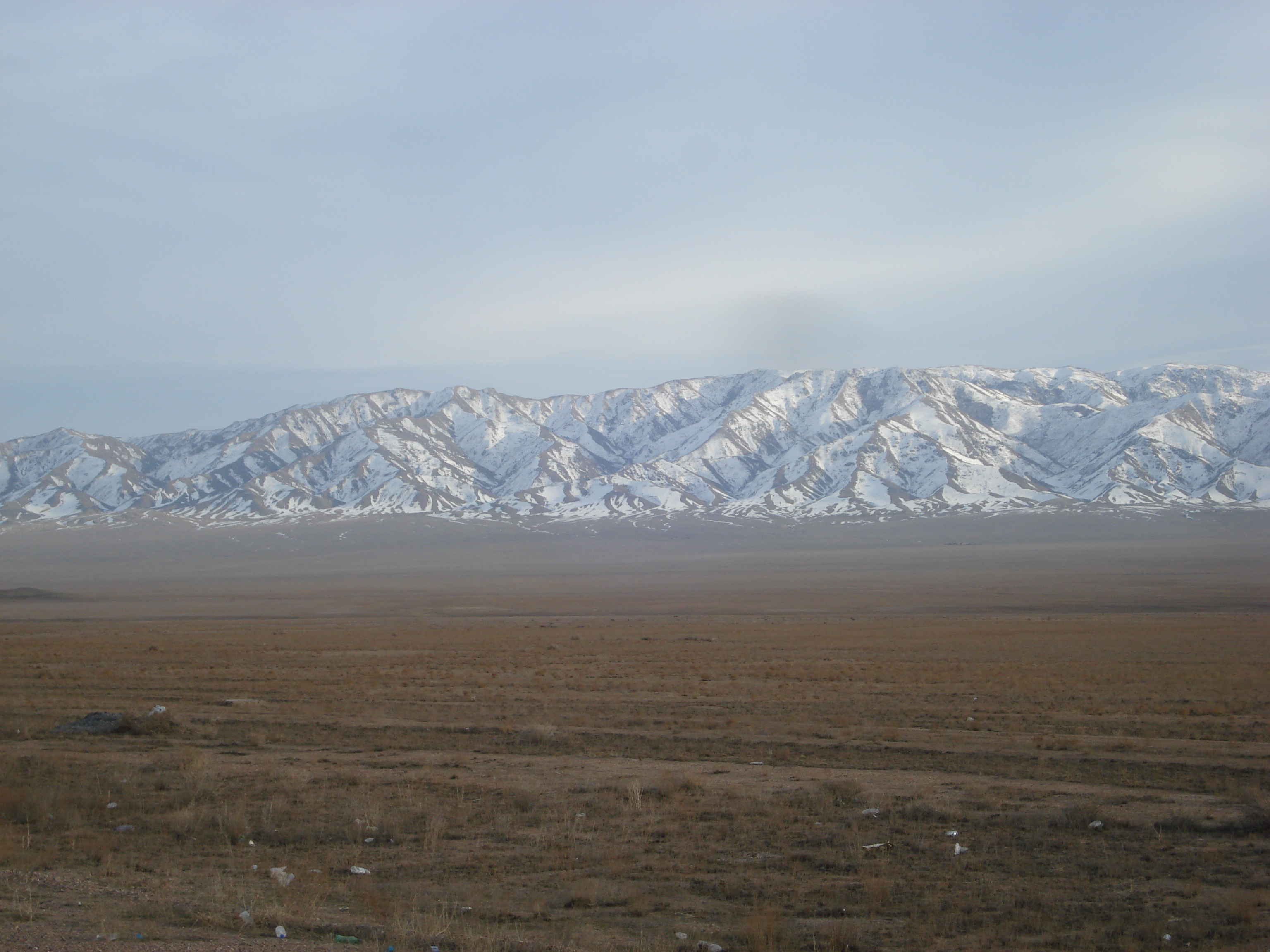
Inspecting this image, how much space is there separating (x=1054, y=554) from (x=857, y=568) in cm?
3482

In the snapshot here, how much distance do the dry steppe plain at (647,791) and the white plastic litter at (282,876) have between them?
103 mm

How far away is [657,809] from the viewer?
38.8 ft

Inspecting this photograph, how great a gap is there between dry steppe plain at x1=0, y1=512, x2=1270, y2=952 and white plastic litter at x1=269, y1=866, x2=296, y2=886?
0.10 metres

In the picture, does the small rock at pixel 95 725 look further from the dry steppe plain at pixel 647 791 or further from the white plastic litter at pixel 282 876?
the white plastic litter at pixel 282 876

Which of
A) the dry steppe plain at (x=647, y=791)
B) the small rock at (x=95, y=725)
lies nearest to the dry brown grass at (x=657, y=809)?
the dry steppe plain at (x=647, y=791)

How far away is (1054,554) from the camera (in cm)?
12988

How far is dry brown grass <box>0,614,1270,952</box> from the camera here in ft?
25.9

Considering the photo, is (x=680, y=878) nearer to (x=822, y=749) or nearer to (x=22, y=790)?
(x=822, y=749)

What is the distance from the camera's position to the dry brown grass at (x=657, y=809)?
7.88 meters

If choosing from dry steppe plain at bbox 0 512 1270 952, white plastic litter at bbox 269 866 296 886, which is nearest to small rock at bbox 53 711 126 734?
dry steppe plain at bbox 0 512 1270 952

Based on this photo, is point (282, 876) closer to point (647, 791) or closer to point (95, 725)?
point (647, 791)

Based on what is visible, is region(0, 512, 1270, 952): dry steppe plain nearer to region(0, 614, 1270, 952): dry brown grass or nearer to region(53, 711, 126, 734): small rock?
region(0, 614, 1270, 952): dry brown grass

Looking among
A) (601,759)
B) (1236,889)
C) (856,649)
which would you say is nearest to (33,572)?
(856,649)

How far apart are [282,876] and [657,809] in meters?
4.72
